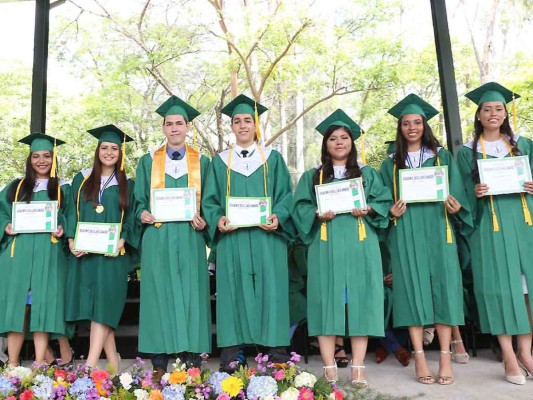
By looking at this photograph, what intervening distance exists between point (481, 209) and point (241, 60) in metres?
6.90

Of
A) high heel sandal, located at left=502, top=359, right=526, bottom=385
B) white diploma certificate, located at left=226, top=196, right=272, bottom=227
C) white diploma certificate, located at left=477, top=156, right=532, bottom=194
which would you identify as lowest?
high heel sandal, located at left=502, top=359, right=526, bottom=385

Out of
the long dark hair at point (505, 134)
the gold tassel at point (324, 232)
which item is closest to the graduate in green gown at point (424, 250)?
the long dark hair at point (505, 134)

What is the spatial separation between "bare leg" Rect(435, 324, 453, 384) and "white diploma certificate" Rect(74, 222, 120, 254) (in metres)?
2.26

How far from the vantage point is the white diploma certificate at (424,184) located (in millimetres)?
3420

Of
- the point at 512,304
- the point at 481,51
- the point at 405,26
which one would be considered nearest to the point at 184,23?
the point at 405,26

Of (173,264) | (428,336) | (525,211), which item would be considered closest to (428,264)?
(525,211)

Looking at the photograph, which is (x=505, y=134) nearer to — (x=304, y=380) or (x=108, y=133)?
(x=304, y=380)

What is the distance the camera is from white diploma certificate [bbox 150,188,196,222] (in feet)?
11.5

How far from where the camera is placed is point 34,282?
3.86 metres

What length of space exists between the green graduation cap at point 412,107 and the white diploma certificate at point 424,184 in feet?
1.37

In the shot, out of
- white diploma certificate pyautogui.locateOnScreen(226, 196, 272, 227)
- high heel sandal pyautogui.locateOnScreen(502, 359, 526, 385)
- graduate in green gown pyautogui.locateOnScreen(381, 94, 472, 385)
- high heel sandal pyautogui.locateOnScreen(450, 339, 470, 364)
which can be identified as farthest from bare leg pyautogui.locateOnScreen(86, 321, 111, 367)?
high heel sandal pyautogui.locateOnScreen(502, 359, 526, 385)

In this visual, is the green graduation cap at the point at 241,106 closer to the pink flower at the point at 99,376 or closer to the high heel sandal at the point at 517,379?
the pink flower at the point at 99,376

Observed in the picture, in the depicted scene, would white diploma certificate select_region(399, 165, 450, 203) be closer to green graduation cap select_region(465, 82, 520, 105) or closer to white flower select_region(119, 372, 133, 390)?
green graduation cap select_region(465, 82, 520, 105)

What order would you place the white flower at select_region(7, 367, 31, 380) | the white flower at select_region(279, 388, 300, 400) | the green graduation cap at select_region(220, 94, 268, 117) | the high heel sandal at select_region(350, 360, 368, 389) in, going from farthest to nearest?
1. the green graduation cap at select_region(220, 94, 268, 117)
2. the high heel sandal at select_region(350, 360, 368, 389)
3. the white flower at select_region(7, 367, 31, 380)
4. the white flower at select_region(279, 388, 300, 400)
